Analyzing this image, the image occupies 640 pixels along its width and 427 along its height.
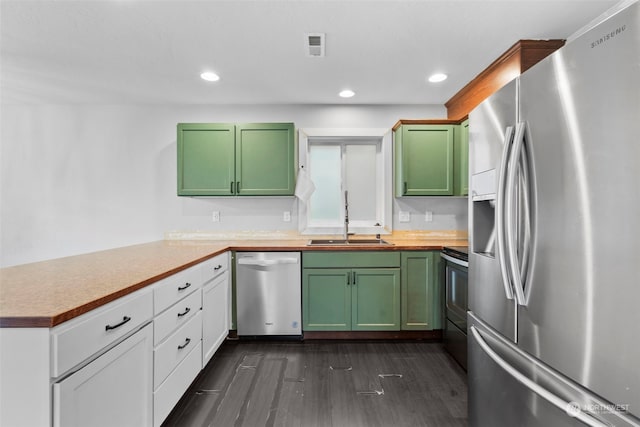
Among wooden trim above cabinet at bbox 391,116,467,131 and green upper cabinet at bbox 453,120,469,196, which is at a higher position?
wooden trim above cabinet at bbox 391,116,467,131

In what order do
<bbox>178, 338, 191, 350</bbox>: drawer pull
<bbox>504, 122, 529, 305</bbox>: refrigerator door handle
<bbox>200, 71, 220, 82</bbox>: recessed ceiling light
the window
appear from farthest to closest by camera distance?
the window → <bbox>200, 71, 220, 82</bbox>: recessed ceiling light → <bbox>178, 338, 191, 350</bbox>: drawer pull → <bbox>504, 122, 529, 305</bbox>: refrigerator door handle

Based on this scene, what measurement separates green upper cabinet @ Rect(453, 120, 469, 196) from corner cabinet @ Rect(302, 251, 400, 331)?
0.99 metres

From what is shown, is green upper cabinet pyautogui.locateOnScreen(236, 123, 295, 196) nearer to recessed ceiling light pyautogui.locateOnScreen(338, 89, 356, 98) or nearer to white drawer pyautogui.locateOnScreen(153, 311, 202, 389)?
recessed ceiling light pyautogui.locateOnScreen(338, 89, 356, 98)

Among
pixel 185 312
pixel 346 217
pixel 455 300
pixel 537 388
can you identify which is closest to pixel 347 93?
pixel 346 217

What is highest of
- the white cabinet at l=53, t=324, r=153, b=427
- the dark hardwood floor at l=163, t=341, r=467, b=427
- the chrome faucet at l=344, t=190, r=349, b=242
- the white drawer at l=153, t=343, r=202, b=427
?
the chrome faucet at l=344, t=190, r=349, b=242

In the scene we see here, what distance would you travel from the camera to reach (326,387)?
6.32 ft

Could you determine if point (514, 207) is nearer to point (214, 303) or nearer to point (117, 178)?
point (214, 303)

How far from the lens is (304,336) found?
262 cm

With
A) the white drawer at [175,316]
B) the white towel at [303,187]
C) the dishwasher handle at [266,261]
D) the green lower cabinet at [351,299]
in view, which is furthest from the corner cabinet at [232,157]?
the white drawer at [175,316]

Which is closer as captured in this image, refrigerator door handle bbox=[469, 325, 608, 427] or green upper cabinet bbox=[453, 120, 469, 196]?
refrigerator door handle bbox=[469, 325, 608, 427]

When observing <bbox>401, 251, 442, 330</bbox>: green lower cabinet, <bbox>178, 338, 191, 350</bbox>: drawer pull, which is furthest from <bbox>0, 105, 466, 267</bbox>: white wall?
<bbox>178, 338, 191, 350</bbox>: drawer pull

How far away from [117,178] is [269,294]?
2.28 meters

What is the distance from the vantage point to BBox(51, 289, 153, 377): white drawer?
87 centimetres

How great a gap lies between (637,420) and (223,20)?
247 centimetres
